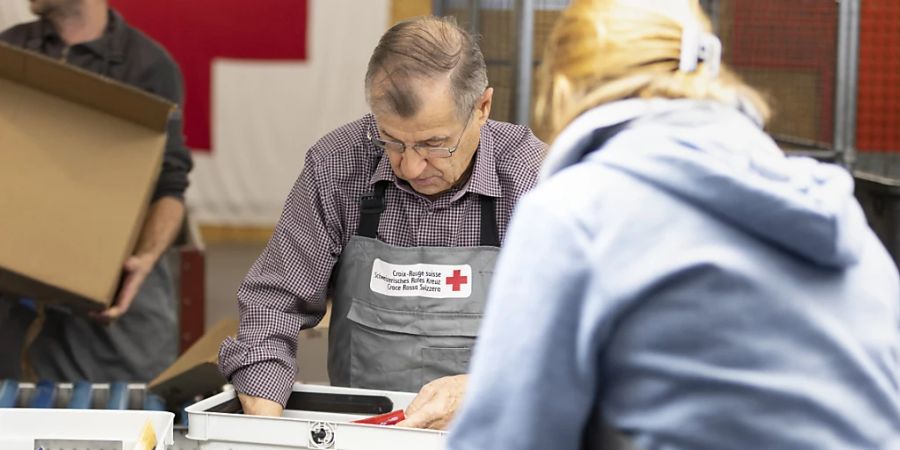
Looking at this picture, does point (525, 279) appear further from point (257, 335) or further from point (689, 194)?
point (257, 335)

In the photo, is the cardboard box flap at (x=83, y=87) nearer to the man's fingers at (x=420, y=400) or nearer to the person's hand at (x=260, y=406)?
the person's hand at (x=260, y=406)

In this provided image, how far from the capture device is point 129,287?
294 cm

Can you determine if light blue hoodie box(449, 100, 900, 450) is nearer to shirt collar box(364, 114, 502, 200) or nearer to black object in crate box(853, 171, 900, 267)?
shirt collar box(364, 114, 502, 200)

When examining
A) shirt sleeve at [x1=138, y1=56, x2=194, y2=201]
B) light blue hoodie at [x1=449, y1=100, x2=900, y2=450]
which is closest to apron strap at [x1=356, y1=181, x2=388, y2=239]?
light blue hoodie at [x1=449, y1=100, x2=900, y2=450]

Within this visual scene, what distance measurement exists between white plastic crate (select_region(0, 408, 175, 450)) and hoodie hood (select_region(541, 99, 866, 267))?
953 millimetres

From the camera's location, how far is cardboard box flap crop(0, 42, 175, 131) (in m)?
2.45

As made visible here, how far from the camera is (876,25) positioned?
5555 mm

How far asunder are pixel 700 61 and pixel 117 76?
231 centimetres

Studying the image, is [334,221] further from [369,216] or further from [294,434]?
[294,434]

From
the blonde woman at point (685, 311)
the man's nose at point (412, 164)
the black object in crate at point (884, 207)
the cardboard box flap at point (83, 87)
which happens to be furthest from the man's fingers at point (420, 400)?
the black object in crate at point (884, 207)

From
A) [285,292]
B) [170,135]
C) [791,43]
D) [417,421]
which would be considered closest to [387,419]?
[417,421]

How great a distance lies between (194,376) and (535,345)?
1495 millimetres

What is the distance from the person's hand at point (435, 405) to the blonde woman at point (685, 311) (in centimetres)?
82

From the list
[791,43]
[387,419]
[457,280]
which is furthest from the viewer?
[791,43]
